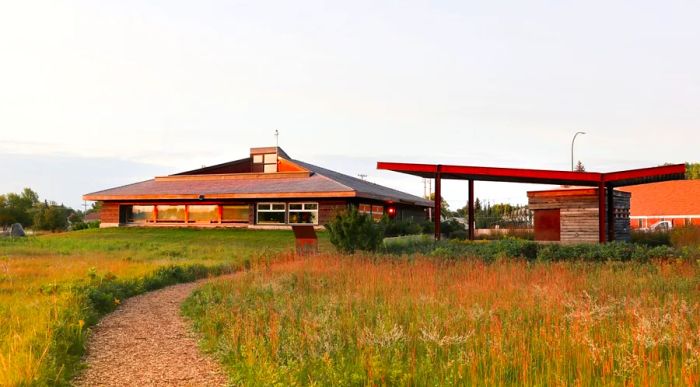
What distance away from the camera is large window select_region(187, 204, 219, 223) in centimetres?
3816

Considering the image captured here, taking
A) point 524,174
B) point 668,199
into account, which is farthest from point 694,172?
point 524,174

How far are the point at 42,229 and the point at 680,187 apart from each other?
64547 millimetres

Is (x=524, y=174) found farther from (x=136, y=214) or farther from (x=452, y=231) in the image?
(x=136, y=214)

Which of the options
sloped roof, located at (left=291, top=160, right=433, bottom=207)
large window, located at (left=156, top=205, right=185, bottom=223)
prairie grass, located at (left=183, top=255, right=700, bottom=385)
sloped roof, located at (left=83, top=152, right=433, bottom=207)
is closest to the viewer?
prairie grass, located at (left=183, top=255, right=700, bottom=385)

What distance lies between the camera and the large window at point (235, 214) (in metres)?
37.3

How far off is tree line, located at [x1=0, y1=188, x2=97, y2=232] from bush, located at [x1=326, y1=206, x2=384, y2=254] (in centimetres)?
3347

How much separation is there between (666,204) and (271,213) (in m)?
39.2

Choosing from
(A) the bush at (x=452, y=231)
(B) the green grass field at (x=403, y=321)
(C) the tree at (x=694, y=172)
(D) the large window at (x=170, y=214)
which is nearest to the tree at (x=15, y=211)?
(D) the large window at (x=170, y=214)

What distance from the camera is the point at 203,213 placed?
3850cm

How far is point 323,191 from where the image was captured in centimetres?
3275

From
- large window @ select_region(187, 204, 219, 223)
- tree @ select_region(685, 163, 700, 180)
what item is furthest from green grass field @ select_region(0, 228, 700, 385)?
tree @ select_region(685, 163, 700, 180)

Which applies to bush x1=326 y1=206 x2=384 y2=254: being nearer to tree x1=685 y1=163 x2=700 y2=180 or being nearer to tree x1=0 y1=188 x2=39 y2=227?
tree x1=0 y1=188 x2=39 y2=227

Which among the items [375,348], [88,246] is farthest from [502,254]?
[88,246]

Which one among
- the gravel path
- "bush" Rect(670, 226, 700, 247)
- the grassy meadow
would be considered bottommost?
the gravel path
